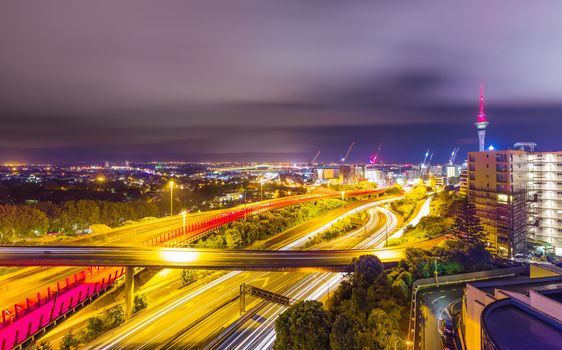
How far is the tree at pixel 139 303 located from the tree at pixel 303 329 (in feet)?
34.8

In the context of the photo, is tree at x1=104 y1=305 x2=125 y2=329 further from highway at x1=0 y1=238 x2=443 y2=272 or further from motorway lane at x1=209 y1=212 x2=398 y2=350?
motorway lane at x1=209 y1=212 x2=398 y2=350

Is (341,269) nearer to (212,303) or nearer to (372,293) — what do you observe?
(372,293)

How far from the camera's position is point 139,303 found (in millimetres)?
20156

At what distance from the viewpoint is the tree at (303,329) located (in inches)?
511

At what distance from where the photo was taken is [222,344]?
53.0 ft

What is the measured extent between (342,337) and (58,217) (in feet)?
111

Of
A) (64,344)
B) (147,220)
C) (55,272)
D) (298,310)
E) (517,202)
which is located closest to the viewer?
(298,310)

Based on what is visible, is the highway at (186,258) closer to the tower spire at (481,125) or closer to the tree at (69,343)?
the tree at (69,343)

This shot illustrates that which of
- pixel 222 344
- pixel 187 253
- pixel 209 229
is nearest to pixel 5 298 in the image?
→ pixel 187 253

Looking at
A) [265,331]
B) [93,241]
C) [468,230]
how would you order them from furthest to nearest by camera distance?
[93,241] < [468,230] < [265,331]

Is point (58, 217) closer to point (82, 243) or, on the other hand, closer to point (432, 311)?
point (82, 243)

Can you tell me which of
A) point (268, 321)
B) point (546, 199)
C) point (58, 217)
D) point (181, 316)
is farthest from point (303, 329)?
point (58, 217)

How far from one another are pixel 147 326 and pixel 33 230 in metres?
22.1

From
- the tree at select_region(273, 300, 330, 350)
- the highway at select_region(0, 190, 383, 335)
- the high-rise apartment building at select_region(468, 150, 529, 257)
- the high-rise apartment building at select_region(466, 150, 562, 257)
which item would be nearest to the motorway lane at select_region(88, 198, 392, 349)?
the highway at select_region(0, 190, 383, 335)
